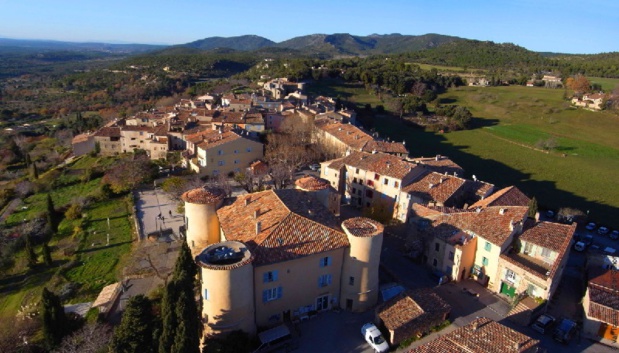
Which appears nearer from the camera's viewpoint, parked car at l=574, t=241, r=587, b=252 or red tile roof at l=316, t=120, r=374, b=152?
parked car at l=574, t=241, r=587, b=252

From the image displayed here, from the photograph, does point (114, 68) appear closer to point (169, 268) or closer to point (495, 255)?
point (169, 268)

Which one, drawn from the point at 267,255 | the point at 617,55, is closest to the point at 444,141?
the point at 267,255

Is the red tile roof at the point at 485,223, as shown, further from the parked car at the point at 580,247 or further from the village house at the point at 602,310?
the parked car at the point at 580,247

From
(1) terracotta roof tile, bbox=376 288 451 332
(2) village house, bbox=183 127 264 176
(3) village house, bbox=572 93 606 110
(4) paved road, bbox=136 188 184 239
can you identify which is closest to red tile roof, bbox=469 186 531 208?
(1) terracotta roof tile, bbox=376 288 451 332

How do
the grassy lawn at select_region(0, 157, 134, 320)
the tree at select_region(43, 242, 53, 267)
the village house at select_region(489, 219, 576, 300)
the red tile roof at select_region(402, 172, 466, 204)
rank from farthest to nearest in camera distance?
the red tile roof at select_region(402, 172, 466, 204) < the tree at select_region(43, 242, 53, 267) < the grassy lawn at select_region(0, 157, 134, 320) < the village house at select_region(489, 219, 576, 300)

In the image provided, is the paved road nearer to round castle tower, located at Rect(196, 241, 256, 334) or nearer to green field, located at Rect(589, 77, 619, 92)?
round castle tower, located at Rect(196, 241, 256, 334)

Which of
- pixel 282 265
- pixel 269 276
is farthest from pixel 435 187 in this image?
pixel 269 276

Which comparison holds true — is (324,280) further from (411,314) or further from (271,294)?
(411,314)
